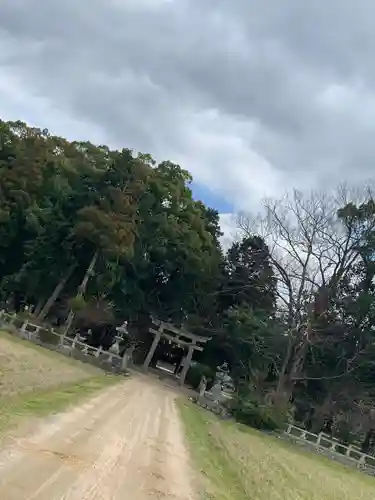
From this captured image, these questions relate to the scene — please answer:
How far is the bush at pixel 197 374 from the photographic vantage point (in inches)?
1249

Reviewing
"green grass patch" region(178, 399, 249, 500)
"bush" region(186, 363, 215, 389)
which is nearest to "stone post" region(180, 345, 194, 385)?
"bush" region(186, 363, 215, 389)

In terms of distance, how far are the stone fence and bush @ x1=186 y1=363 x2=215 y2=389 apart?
5118mm

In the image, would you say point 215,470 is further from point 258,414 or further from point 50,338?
point 50,338

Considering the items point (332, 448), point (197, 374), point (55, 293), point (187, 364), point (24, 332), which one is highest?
point (55, 293)

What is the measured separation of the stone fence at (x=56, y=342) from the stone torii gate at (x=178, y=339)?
158 inches

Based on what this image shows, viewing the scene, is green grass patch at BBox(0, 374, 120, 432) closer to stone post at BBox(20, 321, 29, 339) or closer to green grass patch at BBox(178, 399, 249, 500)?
green grass patch at BBox(178, 399, 249, 500)

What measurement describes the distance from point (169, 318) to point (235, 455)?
2328 centimetres

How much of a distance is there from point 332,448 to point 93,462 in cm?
1927

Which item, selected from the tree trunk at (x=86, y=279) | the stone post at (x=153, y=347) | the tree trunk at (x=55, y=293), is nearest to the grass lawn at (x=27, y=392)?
the tree trunk at (x=86, y=279)

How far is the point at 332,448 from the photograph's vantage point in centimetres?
2361

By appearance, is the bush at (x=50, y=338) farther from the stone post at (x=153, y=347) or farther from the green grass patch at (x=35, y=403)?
the green grass patch at (x=35, y=403)

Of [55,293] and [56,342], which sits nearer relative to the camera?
[56,342]

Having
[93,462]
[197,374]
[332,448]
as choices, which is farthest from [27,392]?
[197,374]

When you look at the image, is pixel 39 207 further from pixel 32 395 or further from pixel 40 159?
pixel 32 395
